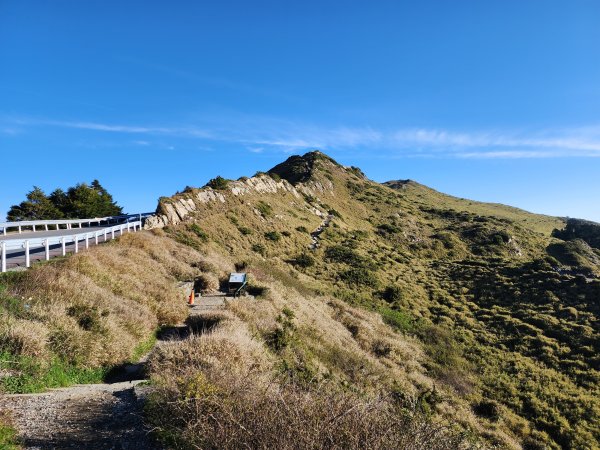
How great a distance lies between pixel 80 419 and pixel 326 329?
14.4m

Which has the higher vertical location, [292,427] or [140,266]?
[140,266]

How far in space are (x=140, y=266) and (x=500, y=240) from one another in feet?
178

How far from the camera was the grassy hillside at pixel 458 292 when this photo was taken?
17.5 m

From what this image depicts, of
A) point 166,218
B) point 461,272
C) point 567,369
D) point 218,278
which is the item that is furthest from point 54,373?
point 461,272

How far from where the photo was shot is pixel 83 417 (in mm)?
6496

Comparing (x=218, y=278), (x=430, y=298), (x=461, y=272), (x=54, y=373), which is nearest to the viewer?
(x=54, y=373)

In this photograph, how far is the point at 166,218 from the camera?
30391 millimetres

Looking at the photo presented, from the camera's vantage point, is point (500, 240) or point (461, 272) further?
point (500, 240)

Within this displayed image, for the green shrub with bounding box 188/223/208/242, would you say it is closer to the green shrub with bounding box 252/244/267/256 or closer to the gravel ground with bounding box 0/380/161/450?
the green shrub with bounding box 252/244/267/256

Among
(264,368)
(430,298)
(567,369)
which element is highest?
(264,368)

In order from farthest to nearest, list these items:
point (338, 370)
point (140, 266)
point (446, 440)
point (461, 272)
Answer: point (461, 272) < point (140, 266) < point (338, 370) < point (446, 440)

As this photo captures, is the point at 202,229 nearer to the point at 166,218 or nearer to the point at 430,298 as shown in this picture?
the point at 166,218

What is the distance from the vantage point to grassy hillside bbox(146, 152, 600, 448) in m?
17.5

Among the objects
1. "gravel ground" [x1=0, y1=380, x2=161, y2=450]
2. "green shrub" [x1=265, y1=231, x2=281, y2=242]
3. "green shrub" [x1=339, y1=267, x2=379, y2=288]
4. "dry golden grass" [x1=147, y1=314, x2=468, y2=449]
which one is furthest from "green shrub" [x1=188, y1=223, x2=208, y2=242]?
"dry golden grass" [x1=147, y1=314, x2=468, y2=449]
